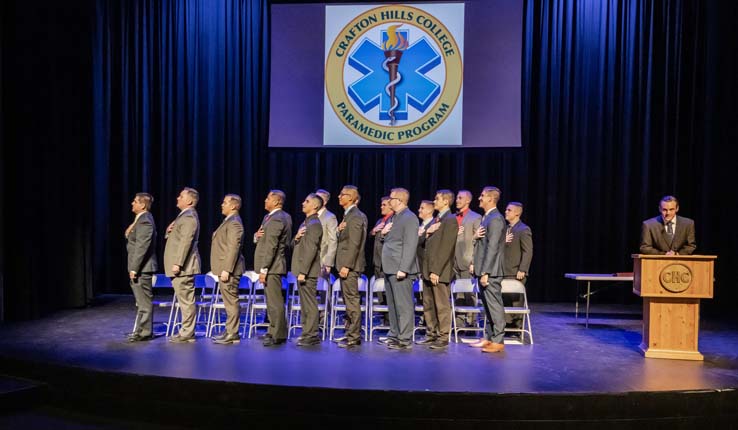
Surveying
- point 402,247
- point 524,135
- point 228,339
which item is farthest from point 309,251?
point 524,135

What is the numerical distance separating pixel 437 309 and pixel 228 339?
6.84 feet

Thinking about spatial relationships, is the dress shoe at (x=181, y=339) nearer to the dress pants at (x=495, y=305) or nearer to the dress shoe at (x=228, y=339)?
the dress shoe at (x=228, y=339)

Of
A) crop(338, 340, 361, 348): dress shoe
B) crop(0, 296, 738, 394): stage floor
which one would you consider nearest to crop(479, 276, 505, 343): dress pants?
crop(0, 296, 738, 394): stage floor

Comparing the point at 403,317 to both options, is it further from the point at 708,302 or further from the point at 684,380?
the point at 708,302

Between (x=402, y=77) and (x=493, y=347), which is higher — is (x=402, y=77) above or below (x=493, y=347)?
above

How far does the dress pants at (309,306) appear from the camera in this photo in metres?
6.14

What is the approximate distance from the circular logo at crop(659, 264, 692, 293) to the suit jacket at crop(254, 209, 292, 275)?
3490 millimetres

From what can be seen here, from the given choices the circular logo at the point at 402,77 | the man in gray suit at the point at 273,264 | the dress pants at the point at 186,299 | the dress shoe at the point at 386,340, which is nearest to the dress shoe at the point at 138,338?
the dress pants at the point at 186,299

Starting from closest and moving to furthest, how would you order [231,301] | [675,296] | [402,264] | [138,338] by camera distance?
[675,296] < [402,264] < [231,301] < [138,338]

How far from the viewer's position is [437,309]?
6.25 meters

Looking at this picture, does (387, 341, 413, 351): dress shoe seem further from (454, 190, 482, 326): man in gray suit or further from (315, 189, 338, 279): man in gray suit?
(454, 190, 482, 326): man in gray suit

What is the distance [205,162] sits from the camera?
Answer: 10.3 metres

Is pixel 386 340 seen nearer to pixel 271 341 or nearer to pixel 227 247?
pixel 271 341

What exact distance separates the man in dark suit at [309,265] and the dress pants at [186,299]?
3.47 feet
